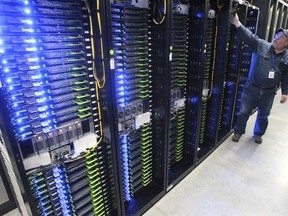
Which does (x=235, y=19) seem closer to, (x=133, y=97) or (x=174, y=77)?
(x=174, y=77)

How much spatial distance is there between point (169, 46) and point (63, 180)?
1.29 metres

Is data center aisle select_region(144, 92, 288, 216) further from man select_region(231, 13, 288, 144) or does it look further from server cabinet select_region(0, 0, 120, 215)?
server cabinet select_region(0, 0, 120, 215)

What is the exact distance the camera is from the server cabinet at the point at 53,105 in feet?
3.27

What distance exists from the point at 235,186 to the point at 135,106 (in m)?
1.56

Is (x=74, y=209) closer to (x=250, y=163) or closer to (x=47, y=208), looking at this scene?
(x=47, y=208)

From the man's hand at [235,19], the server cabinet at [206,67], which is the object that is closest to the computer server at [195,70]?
the server cabinet at [206,67]

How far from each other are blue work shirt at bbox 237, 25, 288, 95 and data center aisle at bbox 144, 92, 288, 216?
990 mm

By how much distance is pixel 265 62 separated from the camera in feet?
9.06

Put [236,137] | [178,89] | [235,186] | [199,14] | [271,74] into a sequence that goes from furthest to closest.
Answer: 1. [236,137]
2. [271,74]
3. [235,186]
4. [178,89]
5. [199,14]

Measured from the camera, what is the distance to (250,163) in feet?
8.70

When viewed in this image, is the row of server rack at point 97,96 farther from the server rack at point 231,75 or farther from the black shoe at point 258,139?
the black shoe at point 258,139

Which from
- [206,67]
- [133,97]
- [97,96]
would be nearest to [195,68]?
[206,67]

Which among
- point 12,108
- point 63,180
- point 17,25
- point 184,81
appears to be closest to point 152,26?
point 184,81

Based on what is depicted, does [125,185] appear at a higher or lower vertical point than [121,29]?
lower
